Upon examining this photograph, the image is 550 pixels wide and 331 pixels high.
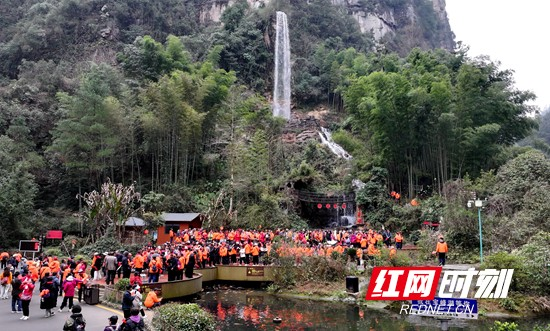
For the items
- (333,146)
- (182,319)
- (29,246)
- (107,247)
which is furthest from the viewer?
(333,146)

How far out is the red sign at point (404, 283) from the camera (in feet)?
24.4

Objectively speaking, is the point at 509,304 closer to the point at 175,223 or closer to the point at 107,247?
the point at 107,247

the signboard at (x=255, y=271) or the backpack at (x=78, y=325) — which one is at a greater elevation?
the backpack at (x=78, y=325)

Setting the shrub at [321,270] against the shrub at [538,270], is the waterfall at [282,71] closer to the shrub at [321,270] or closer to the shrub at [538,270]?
the shrub at [321,270]

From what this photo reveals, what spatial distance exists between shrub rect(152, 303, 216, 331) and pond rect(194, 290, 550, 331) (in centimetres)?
300

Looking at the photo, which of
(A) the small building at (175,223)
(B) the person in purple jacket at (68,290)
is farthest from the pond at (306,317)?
(A) the small building at (175,223)

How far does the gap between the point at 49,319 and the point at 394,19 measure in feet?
240

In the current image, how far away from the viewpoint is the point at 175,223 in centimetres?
2586

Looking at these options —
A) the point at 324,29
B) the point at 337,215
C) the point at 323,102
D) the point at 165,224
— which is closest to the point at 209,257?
the point at 165,224

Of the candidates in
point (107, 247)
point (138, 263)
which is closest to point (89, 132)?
point (107, 247)

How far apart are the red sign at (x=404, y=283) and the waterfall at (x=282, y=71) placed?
1704 inches

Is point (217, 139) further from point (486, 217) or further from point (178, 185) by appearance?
point (486, 217)

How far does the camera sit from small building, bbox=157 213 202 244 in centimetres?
2508

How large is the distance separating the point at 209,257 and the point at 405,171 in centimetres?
1521
